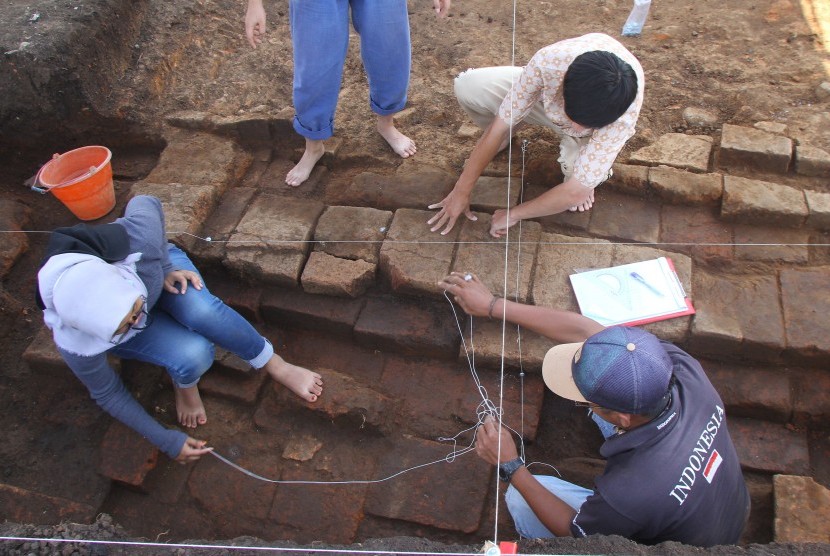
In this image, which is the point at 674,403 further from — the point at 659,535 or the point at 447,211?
the point at 447,211

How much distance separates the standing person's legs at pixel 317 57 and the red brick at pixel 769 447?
8.73 feet

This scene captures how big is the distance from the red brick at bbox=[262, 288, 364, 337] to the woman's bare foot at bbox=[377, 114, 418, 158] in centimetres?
109

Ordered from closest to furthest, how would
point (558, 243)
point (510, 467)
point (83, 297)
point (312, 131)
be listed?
point (83, 297), point (510, 467), point (558, 243), point (312, 131)

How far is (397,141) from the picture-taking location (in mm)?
3691

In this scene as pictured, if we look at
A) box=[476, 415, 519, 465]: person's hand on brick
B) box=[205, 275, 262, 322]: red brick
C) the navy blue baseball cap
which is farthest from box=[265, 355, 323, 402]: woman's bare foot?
the navy blue baseball cap

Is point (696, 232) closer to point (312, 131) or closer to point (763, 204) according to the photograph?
point (763, 204)

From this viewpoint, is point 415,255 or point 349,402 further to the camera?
point 415,255

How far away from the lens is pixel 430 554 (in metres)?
1.85

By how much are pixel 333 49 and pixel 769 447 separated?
9.54 feet

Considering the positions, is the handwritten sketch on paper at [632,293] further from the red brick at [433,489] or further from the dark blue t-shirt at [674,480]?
the red brick at [433,489]

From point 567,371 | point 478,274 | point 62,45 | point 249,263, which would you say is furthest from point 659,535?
point 62,45

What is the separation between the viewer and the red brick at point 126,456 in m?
2.83

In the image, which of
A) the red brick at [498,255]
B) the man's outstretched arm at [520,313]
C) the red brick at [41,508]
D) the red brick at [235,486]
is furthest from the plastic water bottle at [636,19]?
the red brick at [41,508]

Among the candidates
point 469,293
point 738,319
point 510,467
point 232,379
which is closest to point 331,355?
point 232,379
